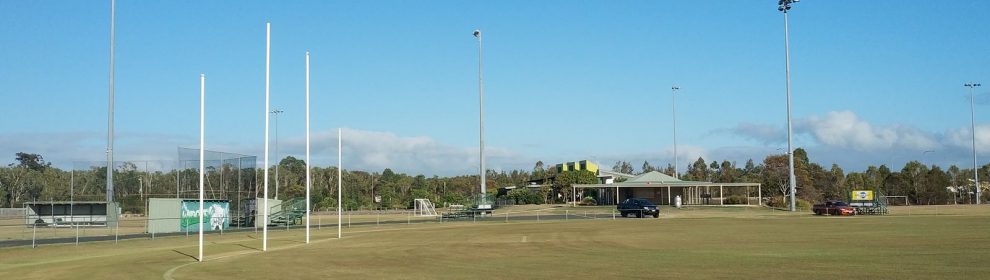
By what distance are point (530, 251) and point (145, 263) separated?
1184 centimetres

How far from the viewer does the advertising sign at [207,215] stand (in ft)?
162

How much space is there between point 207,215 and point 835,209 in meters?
49.1

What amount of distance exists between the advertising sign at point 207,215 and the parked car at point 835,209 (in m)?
47.8

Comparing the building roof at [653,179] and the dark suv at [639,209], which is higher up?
the building roof at [653,179]

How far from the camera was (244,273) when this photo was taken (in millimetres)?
21266

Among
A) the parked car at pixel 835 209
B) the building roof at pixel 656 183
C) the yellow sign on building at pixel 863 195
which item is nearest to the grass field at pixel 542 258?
the parked car at pixel 835 209

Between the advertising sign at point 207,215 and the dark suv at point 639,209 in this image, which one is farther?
the dark suv at point 639,209

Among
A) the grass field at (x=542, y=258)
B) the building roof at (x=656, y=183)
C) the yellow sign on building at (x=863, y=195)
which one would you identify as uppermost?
the building roof at (x=656, y=183)

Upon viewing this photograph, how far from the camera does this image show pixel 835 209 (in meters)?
70.4

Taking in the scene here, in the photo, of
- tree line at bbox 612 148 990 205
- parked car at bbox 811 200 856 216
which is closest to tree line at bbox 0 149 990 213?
tree line at bbox 612 148 990 205

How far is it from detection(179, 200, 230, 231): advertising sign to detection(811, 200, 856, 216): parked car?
157 feet

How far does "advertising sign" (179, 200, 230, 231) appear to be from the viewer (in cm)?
4944

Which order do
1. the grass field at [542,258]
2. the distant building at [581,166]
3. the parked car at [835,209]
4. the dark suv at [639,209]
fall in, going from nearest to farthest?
the grass field at [542,258]
the dark suv at [639,209]
the parked car at [835,209]
the distant building at [581,166]

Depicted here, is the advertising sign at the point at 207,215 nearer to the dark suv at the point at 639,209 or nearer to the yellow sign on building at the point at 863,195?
the dark suv at the point at 639,209
